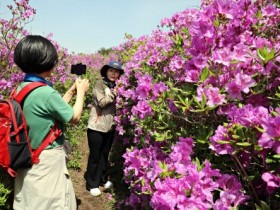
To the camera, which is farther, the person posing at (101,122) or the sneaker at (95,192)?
the sneaker at (95,192)

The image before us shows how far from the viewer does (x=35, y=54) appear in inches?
89.7

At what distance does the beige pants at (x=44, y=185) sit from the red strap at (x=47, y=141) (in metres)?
0.04

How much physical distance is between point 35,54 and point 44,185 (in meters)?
0.93

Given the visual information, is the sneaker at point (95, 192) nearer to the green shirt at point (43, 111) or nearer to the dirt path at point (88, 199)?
the dirt path at point (88, 199)

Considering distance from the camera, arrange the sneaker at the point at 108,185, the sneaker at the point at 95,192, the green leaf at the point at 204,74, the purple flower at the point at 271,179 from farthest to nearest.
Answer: the sneaker at the point at 108,185 → the sneaker at the point at 95,192 → the green leaf at the point at 204,74 → the purple flower at the point at 271,179

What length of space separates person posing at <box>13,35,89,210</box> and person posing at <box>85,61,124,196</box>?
1.95 m

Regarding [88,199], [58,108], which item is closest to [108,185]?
[88,199]

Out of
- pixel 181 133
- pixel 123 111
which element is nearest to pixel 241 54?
pixel 181 133

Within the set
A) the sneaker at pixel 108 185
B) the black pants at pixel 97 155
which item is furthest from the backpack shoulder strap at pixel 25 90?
the sneaker at pixel 108 185

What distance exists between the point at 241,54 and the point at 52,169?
1533 mm

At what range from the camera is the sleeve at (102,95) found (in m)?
4.44

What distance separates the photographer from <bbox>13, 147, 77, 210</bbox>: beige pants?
2.36 meters

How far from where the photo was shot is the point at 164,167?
2027 mm

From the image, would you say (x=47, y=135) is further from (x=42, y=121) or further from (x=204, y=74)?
(x=204, y=74)
